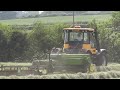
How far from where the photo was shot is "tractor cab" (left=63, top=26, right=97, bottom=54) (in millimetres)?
14656

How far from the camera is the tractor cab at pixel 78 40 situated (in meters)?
14.7

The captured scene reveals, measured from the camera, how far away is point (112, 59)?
21391mm

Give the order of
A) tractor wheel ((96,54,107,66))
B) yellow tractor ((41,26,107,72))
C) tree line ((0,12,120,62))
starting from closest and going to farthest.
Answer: yellow tractor ((41,26,107,72)), tractor wheel ((96,54,107,66)), tree line ((0,12,120,62))

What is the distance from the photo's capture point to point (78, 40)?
14.8 m

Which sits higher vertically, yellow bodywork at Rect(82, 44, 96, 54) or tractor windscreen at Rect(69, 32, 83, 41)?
tractor windscreen at Rect(69, 32, 83, 41)

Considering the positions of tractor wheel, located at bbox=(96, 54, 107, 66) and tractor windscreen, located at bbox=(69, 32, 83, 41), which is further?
tractor wheel, located at bbox=(96, 54, 107, 66)

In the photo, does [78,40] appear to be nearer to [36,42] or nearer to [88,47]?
[88,47]

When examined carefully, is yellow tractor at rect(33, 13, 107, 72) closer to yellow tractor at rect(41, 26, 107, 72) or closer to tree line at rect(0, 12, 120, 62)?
yellow tractor at rect(41, 26, 107, 72)

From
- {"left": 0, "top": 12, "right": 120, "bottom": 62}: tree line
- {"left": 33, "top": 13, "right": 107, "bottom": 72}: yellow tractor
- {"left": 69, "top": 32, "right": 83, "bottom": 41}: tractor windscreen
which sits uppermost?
{"left": 69, "top": 32, "right": 83, "bottom": 41}: tractor windscreen

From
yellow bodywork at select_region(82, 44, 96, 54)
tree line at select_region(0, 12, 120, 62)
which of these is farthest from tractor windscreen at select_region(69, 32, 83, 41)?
tree line at select_region(0, 12, 120, 62)

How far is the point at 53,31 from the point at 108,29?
4.03 m
